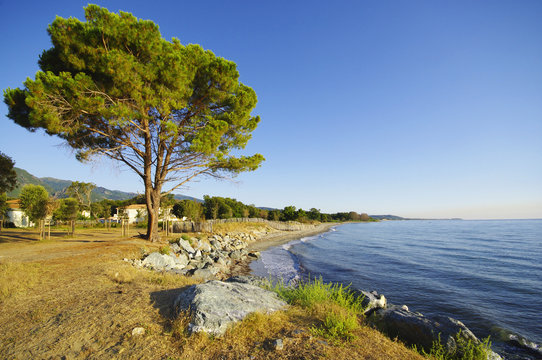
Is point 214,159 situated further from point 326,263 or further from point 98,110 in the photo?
point 326,263

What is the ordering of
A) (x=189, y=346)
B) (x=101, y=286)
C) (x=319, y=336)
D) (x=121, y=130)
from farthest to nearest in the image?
(x=121, y=130) → (x=101, y=286) → (x=319, y=336) → (x=189, y=346)

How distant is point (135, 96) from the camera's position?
11109 mm

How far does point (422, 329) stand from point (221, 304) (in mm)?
3867

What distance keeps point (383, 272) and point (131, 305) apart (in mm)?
14946

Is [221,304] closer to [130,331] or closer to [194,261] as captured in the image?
[130,331]

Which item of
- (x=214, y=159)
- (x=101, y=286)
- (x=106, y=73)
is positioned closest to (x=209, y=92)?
(x=214, y=159)

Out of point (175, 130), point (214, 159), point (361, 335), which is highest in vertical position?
point (175, 130)

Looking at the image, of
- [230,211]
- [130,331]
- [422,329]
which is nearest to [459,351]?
[422,329]

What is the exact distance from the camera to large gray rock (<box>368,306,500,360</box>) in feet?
14.4

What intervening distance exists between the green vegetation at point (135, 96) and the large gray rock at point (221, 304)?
8.29 m

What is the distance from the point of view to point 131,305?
16.1 ft

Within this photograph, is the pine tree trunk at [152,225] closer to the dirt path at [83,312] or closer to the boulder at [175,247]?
the boulder at [175,247]

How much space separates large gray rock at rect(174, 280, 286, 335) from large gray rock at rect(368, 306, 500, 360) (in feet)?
7.40

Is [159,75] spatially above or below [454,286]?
above
